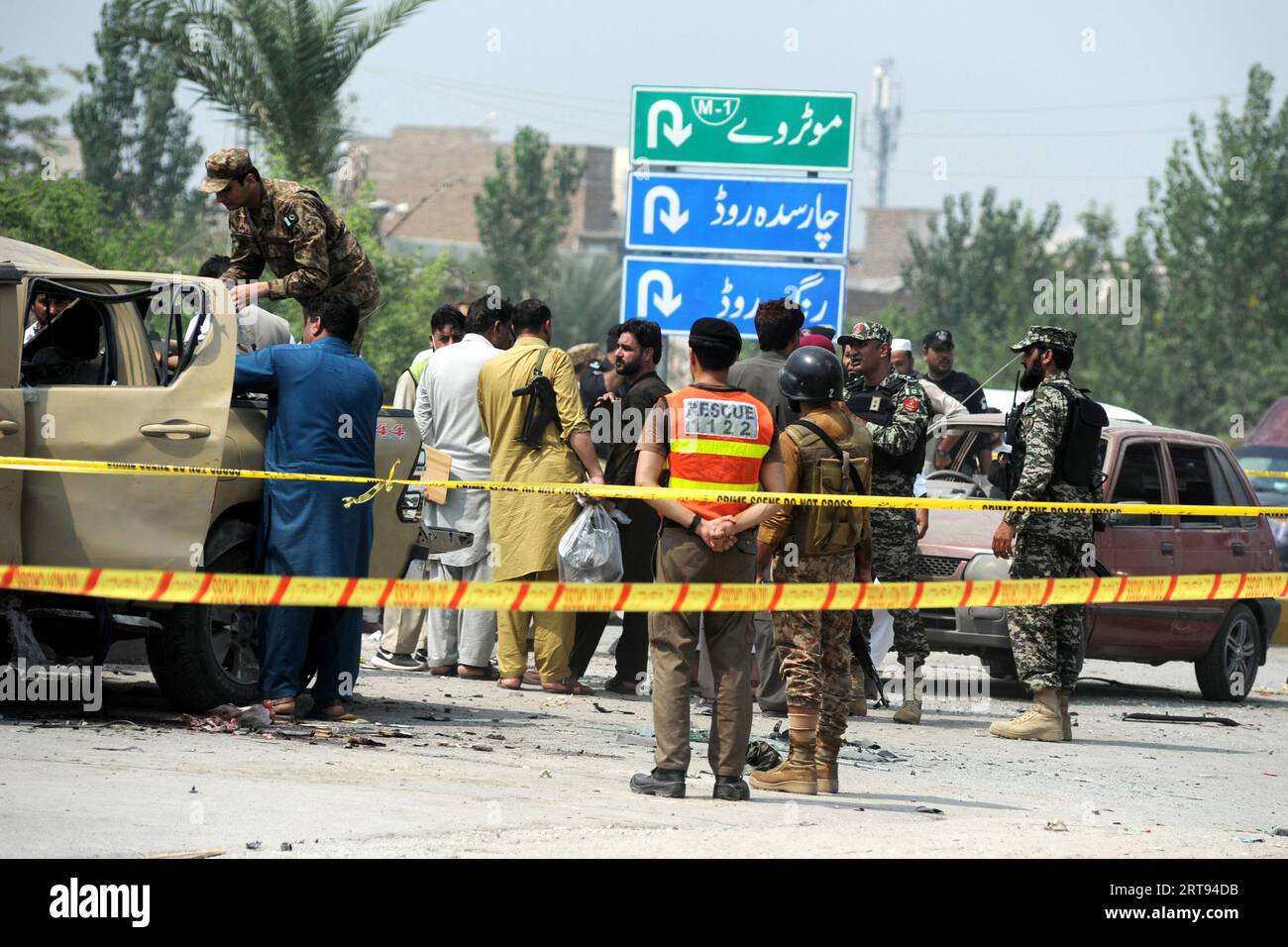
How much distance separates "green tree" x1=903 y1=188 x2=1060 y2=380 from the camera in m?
64.0

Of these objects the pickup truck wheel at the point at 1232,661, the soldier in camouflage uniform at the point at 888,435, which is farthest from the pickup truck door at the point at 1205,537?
the soldier in camouflage uniform at the point at 888,435

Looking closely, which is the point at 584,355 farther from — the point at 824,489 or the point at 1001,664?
the point at 824,489

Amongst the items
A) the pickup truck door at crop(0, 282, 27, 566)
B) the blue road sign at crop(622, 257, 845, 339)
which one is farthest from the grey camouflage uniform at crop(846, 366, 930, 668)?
the blue road sign at crop(622, 257, 845, 339)

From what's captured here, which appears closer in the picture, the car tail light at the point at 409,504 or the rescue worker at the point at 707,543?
the rescue worker at the point at 707,543

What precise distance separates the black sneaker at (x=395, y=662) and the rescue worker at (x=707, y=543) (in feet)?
15.4

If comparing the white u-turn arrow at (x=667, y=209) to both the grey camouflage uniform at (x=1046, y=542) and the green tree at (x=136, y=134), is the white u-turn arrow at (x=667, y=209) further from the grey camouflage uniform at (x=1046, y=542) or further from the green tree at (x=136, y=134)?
the green tree at (x=136, y=134)

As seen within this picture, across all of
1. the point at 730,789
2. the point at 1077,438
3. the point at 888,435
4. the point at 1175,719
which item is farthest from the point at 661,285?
the point at 730,789

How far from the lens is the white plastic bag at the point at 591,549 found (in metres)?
10.4

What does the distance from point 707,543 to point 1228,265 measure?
148 ft

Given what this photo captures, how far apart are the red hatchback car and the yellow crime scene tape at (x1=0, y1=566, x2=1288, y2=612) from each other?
3234mm

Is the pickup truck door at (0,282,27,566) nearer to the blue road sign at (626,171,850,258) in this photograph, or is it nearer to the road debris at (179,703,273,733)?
the road debris at (179,703,273,733)

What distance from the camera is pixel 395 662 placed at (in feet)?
39.1
